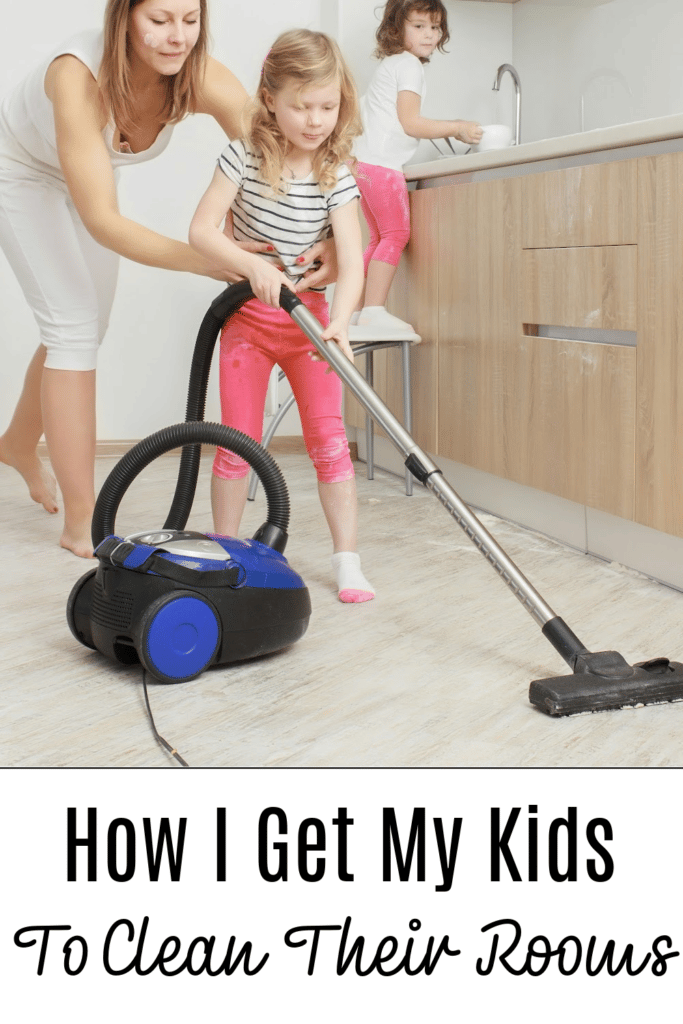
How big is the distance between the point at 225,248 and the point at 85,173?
1.10 ft

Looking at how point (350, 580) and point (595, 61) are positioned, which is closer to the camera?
point (350, 580)

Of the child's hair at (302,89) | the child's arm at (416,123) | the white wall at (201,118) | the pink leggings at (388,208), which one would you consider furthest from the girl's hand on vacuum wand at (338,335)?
the white wall at (201,118)

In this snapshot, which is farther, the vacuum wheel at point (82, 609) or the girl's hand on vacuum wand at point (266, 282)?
the girl's hand on vacuum wand at point (266, 282)

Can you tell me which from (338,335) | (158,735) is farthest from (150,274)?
(158,735)

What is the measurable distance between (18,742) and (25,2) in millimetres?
Answer: 2692

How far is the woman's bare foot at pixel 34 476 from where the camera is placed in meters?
2.56

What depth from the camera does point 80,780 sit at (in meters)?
1.07

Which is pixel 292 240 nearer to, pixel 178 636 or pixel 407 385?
pixel 178 636

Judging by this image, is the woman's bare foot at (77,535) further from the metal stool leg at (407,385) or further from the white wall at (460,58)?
the white wall at (460,58)

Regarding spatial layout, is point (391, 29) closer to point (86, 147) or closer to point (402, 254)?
point (402, 254)

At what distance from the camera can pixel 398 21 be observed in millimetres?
3086

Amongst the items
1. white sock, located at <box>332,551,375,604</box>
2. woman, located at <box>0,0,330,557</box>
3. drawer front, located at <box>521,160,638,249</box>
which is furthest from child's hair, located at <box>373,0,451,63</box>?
white sock, located at <box>332,551,375,604</box>

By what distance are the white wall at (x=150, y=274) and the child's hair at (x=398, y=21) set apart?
37cm

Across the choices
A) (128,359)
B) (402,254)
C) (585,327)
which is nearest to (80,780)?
(585,327)
